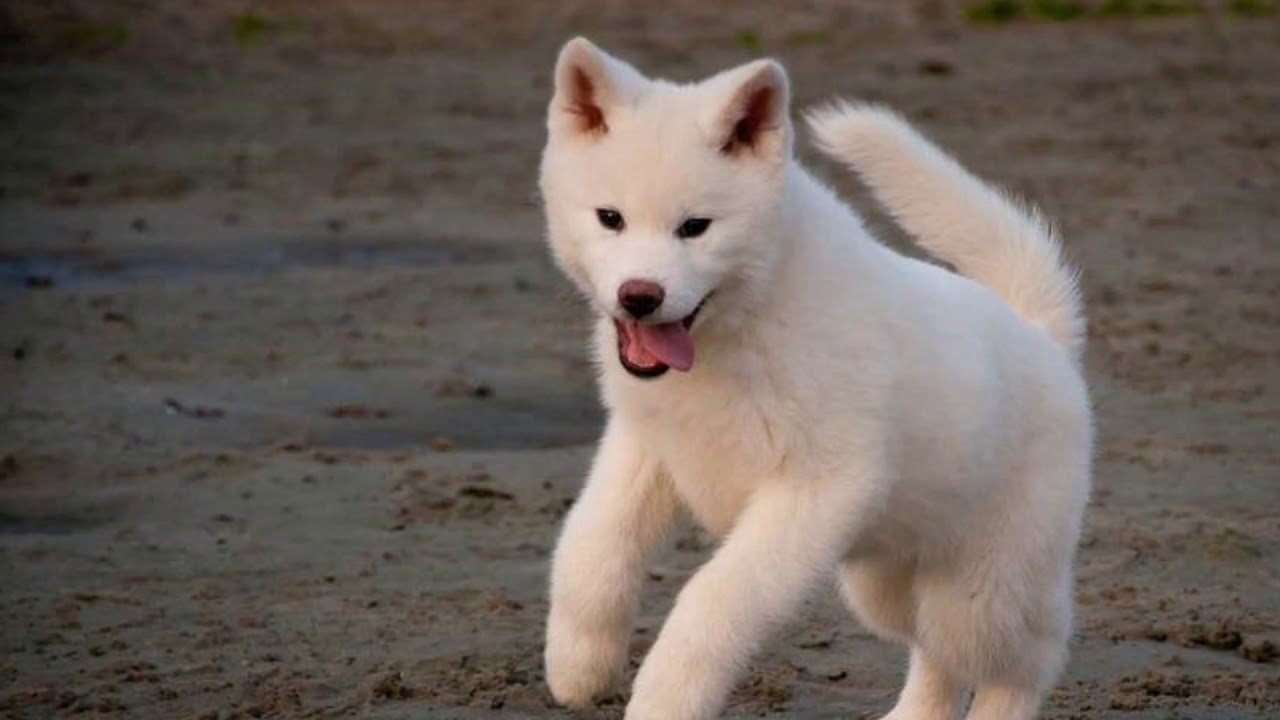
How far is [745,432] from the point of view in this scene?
5250 millimetres

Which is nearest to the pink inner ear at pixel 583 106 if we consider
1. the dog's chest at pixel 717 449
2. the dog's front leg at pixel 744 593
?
the dog's chest at pixel 717 449

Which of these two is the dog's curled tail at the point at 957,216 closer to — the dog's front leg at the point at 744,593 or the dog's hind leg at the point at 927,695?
the dog's hind leg at the point at 927,695

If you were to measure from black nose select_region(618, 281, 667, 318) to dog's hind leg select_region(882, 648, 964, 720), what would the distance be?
1491 mm

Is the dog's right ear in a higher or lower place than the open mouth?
higher

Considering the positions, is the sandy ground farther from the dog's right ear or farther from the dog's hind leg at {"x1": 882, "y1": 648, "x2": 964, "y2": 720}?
the dog's right ear

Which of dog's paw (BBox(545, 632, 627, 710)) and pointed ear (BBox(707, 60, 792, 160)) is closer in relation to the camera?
pointed ear (BBox(707, 60, 792, 160))

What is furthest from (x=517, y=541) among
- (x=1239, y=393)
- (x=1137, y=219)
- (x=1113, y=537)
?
(x=1137, y=219)

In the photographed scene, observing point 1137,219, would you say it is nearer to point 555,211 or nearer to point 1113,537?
point 1113,537

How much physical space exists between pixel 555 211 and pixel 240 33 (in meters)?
14.3

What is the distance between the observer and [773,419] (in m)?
5.23

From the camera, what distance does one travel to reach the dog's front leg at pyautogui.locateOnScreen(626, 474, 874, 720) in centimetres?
509

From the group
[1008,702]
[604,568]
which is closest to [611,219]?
[604,568]

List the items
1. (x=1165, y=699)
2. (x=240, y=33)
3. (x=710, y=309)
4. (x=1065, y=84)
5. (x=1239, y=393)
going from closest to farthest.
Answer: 1. (x=710, y=309)
2. (x=1165, y=699)
3. (x=1239, y=393)
4. (x=1065, y=84)
5. (x=240, y=33)

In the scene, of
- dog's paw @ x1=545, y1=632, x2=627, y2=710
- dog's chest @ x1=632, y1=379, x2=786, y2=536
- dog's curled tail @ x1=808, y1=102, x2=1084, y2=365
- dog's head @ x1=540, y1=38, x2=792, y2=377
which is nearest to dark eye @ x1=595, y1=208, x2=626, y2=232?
dog's head @ x1=540, y1=38, x2=792, y2=377
